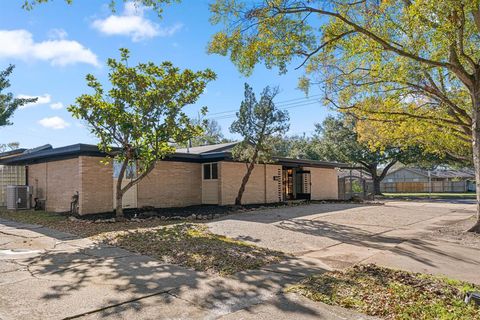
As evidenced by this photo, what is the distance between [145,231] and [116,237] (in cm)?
102

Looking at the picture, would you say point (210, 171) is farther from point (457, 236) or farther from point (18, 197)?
point (457, 236)

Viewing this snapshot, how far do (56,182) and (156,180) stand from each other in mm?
4015

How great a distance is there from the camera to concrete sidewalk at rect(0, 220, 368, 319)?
414 centimetres

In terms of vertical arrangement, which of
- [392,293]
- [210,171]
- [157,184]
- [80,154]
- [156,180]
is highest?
[80,154]

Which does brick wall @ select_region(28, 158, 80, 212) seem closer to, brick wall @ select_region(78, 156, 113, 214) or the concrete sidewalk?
brick wall @ select_region(78, 156, 113, 214)

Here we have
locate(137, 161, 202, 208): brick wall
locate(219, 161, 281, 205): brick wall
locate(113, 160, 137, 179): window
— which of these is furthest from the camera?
locate(219, 161, 281, 205): brick wall

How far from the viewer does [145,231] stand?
32.3 feet

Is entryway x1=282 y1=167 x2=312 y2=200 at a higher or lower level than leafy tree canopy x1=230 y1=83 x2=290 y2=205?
lower

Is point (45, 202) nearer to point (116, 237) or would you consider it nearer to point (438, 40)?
point (116, 237)

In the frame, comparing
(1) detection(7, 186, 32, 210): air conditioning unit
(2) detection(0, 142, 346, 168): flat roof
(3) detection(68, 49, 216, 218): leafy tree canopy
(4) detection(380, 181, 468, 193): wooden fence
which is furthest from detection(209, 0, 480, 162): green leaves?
(4) detection(380, 181, 468, 193): wooden fence

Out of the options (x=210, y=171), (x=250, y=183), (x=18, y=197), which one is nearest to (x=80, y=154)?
(x=18, y=197)

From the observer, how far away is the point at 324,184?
25203 mm

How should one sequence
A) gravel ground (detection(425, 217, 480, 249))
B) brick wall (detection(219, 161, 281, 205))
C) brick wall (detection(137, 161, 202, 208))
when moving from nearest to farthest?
gravel ground (detection(425, 217, 480, 249)) → brick wall (detection(137, 161, 202, 208)) → brick wall (detection(219, 161, 281, 205))

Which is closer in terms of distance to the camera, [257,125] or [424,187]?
[257,125]
